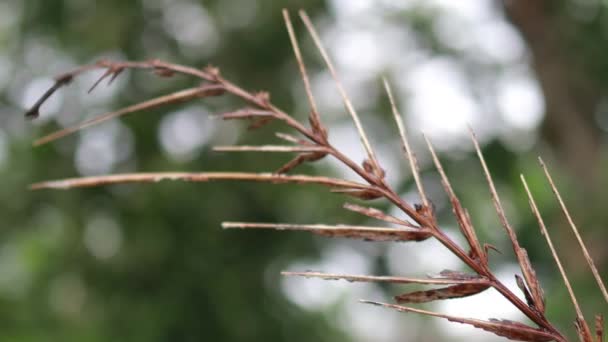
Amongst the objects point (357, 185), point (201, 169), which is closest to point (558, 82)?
point (201, 169)

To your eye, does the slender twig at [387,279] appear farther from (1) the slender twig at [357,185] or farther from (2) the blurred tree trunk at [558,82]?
(2) the blurred tree trunk at [558,82]

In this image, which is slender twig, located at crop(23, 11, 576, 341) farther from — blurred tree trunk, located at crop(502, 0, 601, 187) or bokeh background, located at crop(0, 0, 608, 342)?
blurred tree trunk, located at crop(502, 0, 601, 187)

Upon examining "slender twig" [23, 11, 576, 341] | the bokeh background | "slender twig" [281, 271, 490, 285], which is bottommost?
the bokeh background

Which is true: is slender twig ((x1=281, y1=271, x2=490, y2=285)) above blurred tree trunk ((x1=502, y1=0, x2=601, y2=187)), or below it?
above

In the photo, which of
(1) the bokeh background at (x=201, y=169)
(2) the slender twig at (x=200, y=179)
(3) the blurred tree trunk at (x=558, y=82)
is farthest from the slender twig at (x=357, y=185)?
(3) the blurred tree trunk at (x=558, y=82)

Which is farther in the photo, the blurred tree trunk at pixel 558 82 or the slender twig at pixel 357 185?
the blurred tree trunk at pixel 558 82

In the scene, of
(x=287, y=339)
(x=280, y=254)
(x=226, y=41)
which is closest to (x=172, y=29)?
(x=226, y=41)

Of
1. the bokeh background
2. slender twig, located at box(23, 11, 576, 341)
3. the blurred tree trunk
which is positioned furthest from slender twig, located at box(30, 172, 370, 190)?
the blurred tree trunk

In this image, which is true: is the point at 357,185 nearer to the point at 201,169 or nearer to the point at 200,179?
the point at 200,179
